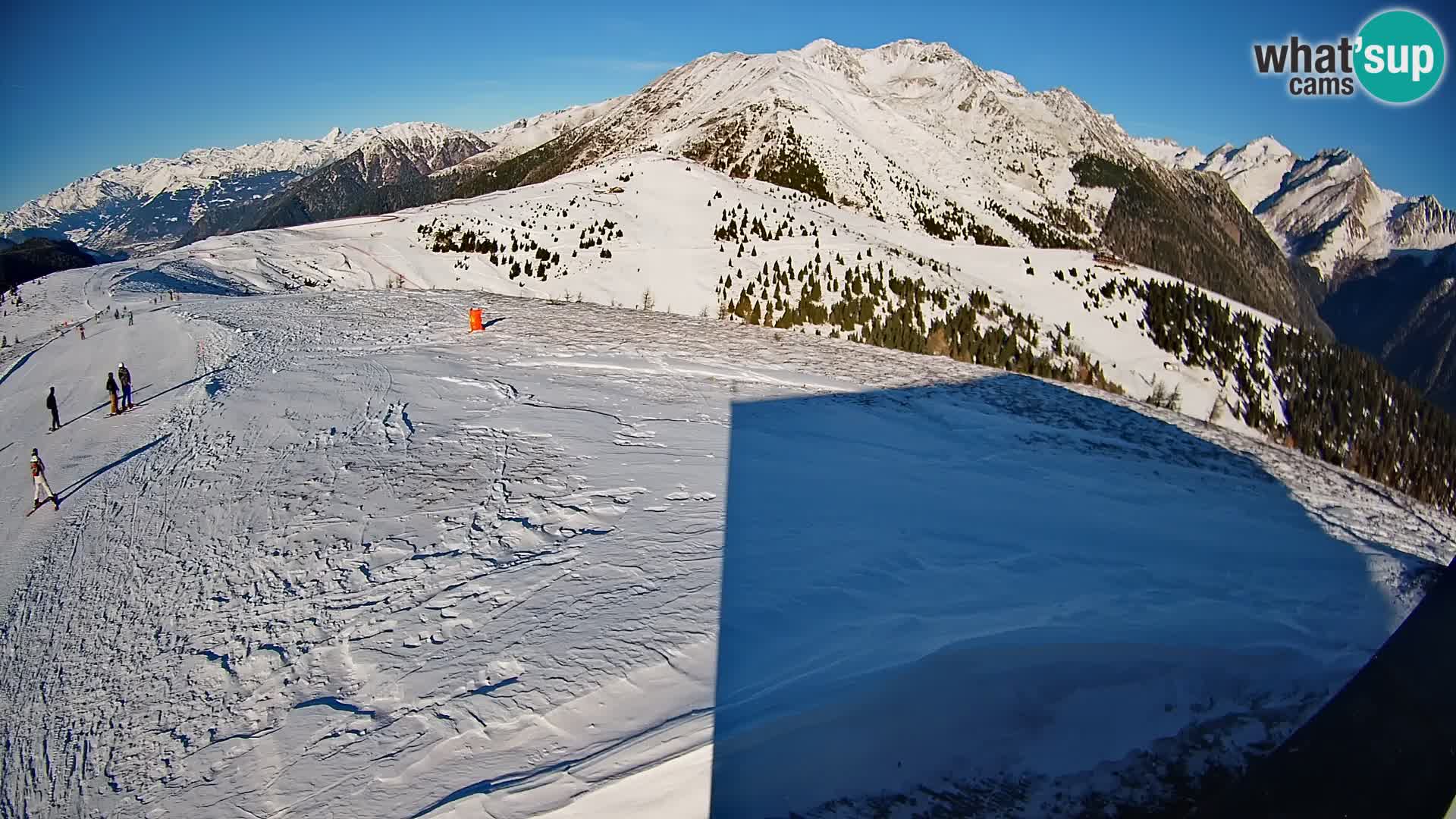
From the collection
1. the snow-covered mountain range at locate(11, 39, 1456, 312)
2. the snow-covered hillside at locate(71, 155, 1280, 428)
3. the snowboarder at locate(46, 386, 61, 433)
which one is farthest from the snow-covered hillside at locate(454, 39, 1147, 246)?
the snowboarder at locate(46, 386, 61, 433)

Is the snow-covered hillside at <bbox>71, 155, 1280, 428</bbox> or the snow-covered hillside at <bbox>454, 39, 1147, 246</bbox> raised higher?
the snow-covered hillside at <bbox>454, 39, 1147, 246</bbox>

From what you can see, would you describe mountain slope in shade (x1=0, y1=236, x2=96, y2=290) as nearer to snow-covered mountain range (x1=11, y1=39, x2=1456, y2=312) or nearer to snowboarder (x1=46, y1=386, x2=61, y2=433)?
snow-covered mountain range (x1=11, y1=39, x2=1456, y2=312)

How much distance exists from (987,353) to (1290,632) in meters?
20.6

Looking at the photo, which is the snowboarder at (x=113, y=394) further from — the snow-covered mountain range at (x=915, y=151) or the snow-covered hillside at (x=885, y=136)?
the snow-covered hillside at (x=885, y=136)

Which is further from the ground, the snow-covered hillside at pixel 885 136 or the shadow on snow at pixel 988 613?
the snow-covered hillside at pixel 885 136

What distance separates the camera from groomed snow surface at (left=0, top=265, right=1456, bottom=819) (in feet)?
15.2

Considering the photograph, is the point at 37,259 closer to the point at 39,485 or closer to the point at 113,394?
the point at 113,394

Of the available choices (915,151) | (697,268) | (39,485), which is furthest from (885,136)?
(39,485)

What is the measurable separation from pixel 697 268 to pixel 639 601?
25.5 m

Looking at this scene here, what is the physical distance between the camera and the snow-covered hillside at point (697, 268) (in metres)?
27.5

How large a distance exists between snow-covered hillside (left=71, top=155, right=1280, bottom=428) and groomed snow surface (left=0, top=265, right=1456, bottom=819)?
1498 centimetres

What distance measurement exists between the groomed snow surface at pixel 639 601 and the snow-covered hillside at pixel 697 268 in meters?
15.0

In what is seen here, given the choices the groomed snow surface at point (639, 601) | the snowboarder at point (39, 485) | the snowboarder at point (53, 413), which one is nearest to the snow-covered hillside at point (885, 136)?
the groomed snow surface at point (639, 601)

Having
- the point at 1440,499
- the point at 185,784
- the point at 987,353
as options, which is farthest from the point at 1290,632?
the point at 1440,499
